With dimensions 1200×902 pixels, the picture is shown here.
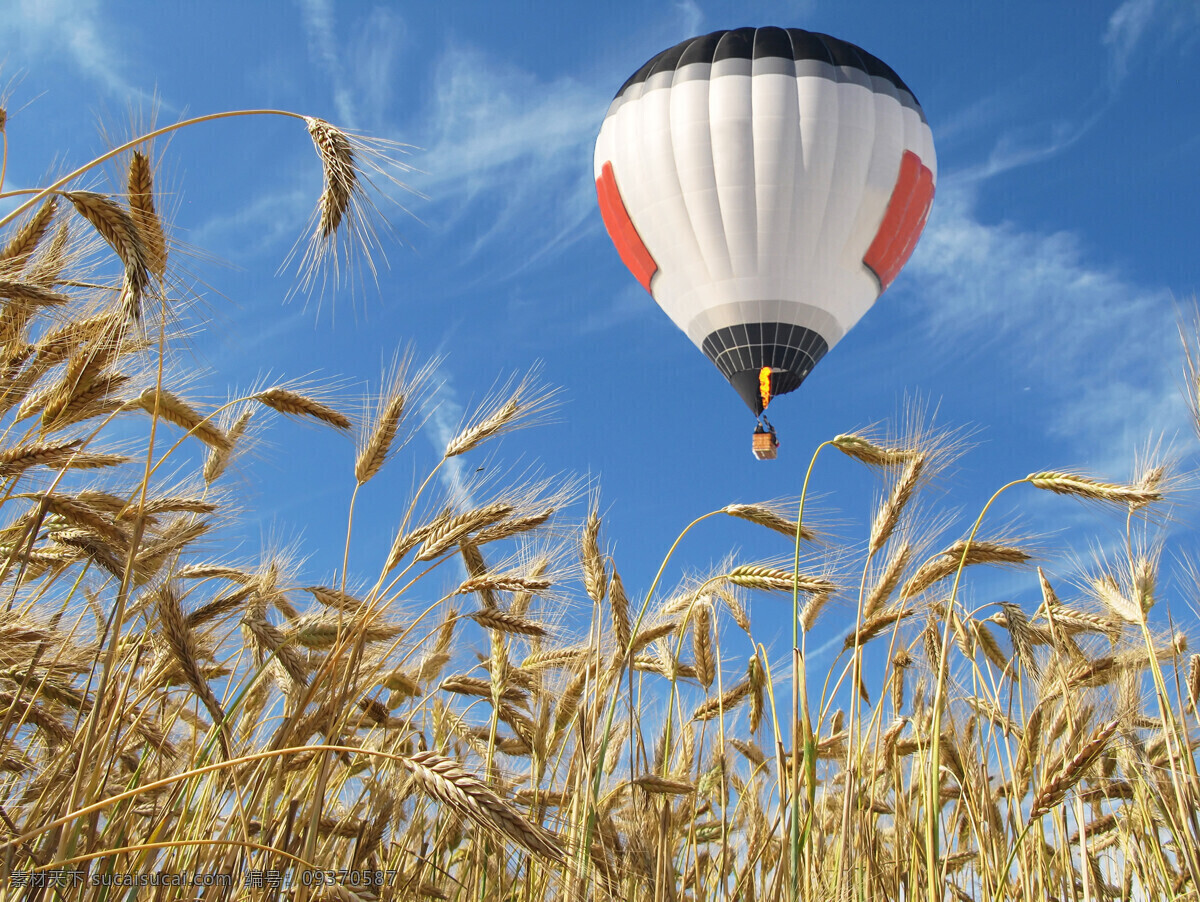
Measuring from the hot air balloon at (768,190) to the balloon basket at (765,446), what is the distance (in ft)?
2.59

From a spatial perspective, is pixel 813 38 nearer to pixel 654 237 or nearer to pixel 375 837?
pixel 654 237

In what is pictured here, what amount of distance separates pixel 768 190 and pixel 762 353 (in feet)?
10.1

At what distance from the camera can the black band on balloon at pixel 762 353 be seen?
19422mm

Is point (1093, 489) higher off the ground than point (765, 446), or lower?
lower

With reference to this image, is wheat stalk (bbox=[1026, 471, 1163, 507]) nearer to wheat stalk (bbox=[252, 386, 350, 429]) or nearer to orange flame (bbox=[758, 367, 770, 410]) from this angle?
wheat stalk (bbox=[252, 386, 350, 429])

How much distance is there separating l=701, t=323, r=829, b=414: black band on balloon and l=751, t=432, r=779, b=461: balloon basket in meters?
0.76

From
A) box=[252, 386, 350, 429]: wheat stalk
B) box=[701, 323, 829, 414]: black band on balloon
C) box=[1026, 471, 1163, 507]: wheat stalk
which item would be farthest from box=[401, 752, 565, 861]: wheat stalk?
box=[701, 323, 829, 414]: black band on balloon

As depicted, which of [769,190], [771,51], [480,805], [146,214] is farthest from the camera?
[771,51]

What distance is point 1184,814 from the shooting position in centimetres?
382

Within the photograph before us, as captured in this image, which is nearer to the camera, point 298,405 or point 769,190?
point 298,405

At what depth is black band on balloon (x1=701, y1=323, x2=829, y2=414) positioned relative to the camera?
765 inches

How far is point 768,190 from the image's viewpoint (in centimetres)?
1852

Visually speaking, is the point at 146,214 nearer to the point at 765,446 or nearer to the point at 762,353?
the point at 762,353

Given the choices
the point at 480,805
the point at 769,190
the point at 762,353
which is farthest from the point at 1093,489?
the point at 762,353
